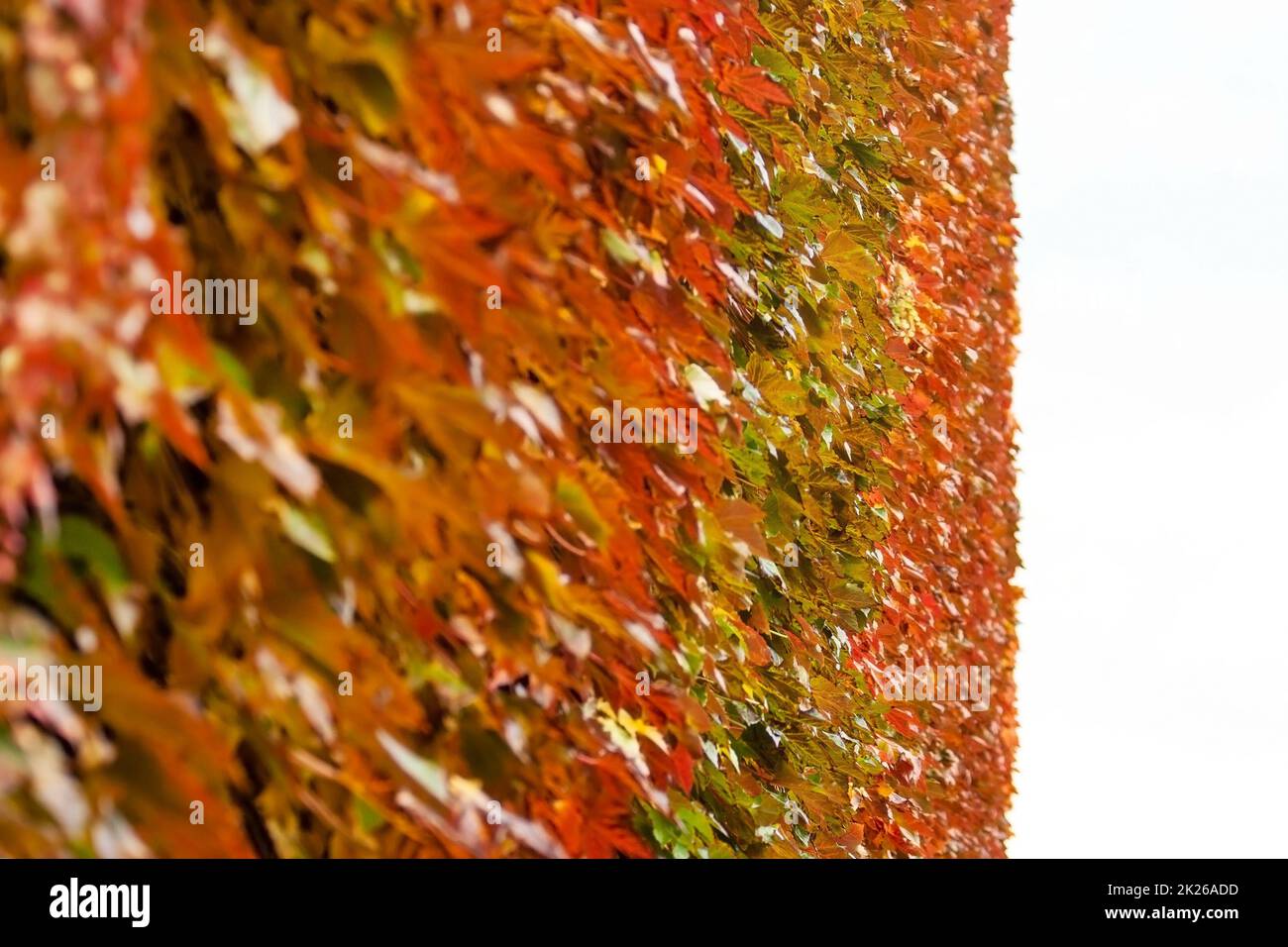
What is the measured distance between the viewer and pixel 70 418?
143 centimetres

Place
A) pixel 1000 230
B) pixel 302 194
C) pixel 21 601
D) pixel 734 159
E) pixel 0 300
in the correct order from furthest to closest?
1. pixel 1000 230
2. pixel 734 159
3. pixel 302 194
4. pixel 21 601
5. pixel 0 300

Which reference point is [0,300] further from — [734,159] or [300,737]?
[734,159]

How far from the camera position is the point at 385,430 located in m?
1.86

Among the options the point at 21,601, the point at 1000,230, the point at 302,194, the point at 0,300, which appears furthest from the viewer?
the point at 1000,230

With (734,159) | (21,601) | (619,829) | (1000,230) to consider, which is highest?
(1000,230)

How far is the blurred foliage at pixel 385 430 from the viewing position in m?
1.43

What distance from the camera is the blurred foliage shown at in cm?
143

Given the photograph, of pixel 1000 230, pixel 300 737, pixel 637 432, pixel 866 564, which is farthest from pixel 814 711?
pixel 1000 230

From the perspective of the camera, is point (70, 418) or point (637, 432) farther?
point (637, 432)

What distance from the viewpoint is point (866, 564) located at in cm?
543

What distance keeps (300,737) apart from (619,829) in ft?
2.81

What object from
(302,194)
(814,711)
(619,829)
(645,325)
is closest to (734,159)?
(645,325)

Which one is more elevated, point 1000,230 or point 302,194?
point 1000,230

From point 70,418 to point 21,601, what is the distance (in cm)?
19
